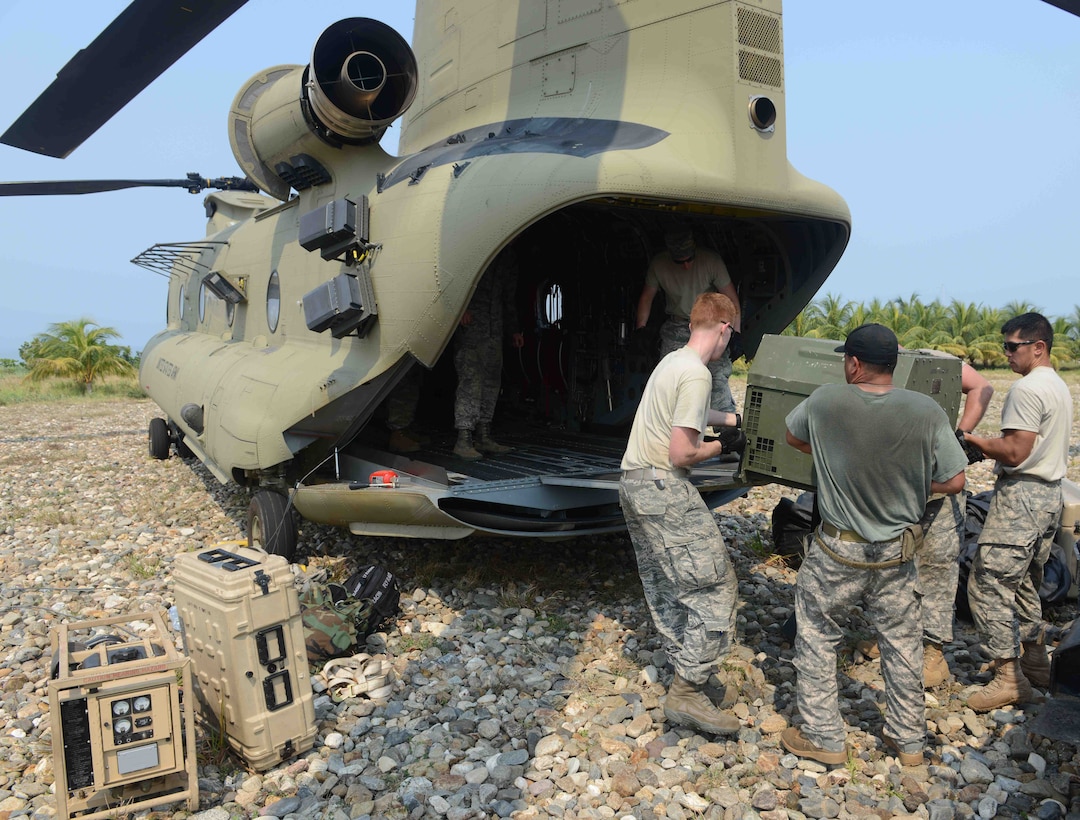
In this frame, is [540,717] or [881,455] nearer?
[881,455]

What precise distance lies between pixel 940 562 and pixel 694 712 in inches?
54.5

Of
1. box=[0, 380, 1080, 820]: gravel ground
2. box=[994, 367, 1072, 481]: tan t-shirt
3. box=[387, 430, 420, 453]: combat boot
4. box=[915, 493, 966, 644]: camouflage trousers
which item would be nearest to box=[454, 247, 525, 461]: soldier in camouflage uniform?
box=[387, 430, 420, 453]: combat boot

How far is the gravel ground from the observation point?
3.06 meters

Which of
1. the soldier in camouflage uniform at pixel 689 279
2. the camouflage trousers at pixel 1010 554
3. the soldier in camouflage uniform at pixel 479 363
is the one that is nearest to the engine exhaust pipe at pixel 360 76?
the soldier in camouflage uniform at pixel 479 363

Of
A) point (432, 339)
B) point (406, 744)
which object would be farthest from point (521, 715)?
point (432, 339)

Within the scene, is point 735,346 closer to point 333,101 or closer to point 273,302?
point 333,101

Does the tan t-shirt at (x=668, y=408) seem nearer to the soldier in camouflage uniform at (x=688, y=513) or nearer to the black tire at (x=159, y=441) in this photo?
the soldier in camouflage uniform at (x=688, y=513)

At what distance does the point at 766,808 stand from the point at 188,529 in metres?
5.79

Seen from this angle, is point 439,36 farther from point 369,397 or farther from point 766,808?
point 766,808

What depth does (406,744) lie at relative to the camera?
3.50 metres

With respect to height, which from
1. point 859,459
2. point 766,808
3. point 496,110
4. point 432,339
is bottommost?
point 766,808

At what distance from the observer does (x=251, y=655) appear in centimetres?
316

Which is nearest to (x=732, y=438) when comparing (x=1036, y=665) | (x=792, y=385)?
(x=792, y=385)

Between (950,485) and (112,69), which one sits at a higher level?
(112,69)
